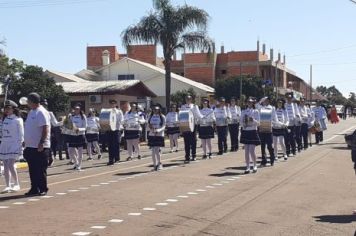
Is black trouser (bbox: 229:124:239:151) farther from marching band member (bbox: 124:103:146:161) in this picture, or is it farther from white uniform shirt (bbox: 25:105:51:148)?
white uniform shirt (bbox: 25:105:51:148)

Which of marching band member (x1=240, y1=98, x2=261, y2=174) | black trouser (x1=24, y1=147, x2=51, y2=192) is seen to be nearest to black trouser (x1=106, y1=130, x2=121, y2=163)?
marching band member (x1=240, y1=98, x2=261, y2=174)

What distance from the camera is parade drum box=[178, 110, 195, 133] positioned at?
19.7 m

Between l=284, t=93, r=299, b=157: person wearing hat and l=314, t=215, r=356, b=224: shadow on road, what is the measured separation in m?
11.6

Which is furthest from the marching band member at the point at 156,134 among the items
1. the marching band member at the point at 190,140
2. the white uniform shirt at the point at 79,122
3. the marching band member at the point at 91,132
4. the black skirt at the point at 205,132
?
the marching band member at the point at 91,132

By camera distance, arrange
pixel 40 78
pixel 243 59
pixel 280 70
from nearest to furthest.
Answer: pixel 40 78
pixel 243 59
pixel 280 70

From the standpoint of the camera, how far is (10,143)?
13188 mm

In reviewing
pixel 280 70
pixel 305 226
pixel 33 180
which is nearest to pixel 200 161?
pixel 33 180

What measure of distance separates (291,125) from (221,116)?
2763 millimetres

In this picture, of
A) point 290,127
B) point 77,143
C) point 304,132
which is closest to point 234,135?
point 304,132

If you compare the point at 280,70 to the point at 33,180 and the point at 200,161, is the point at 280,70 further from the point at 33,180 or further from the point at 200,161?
the point at 33,180

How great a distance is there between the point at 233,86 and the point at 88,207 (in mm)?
53170

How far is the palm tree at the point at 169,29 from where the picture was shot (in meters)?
35.9

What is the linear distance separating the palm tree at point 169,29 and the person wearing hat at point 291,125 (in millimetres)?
14173

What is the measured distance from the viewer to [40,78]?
33844 millimetres
